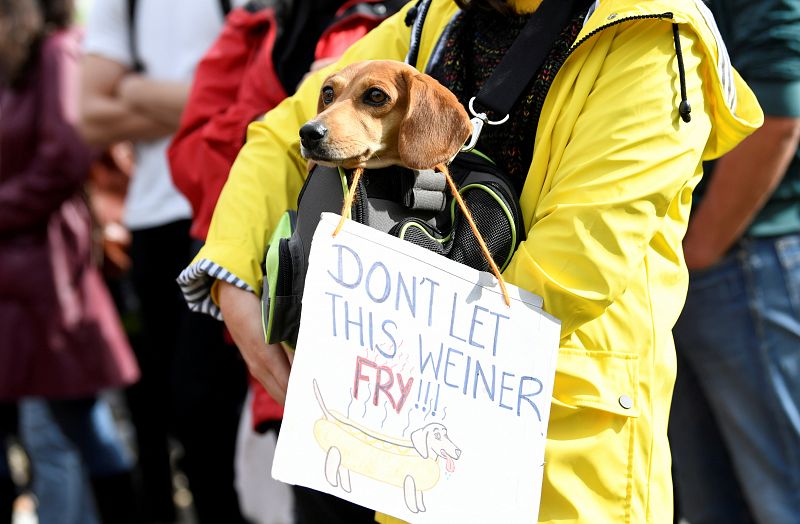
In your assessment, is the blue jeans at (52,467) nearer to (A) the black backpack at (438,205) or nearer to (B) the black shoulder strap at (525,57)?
(A) the black backpack at (438,205)

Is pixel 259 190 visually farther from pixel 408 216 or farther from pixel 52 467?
pixel 52 467

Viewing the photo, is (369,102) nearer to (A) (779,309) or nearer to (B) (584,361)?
(B) (584,361)

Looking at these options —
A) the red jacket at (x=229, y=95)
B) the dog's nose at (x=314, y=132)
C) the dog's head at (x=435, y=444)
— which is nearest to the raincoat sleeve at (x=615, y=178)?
the dog's head at (x=435, y=444)

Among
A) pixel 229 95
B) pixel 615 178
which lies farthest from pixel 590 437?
pixel 229 95

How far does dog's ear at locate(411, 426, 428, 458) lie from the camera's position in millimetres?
1475

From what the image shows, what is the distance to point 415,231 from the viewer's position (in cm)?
153

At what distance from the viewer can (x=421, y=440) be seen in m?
1.48

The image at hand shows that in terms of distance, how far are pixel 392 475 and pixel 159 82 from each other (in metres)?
1.97

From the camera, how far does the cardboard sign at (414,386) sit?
4.81 feet

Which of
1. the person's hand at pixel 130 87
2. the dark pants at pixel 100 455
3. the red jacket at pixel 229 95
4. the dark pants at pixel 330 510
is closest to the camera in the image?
the dark pants at pixel 330 510

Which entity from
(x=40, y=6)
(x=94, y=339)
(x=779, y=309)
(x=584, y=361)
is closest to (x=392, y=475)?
(x=584, y=361)

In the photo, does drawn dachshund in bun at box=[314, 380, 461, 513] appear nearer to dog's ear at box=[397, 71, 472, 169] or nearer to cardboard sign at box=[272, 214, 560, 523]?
cardboard sign at box=[272, 214, 560, 523]

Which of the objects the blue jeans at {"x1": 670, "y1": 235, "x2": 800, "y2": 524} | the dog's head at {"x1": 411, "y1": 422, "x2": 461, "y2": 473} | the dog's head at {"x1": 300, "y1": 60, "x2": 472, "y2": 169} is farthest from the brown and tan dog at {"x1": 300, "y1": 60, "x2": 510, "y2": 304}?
the blue jeans at {"x1": 670, "y1": 235, "x2": 800, "y2": 524}

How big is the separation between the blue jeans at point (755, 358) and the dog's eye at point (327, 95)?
134cm
